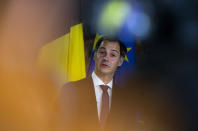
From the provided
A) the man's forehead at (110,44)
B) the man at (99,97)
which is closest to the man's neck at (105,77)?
the man at (99,97)

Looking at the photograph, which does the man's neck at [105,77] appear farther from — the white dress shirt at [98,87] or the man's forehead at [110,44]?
the man's forehead at [110,44]

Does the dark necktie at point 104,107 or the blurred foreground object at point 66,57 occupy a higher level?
the blurred foreground object at point 66,57

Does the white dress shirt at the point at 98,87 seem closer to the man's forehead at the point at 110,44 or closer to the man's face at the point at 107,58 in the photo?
the man's face at the point at 107,58

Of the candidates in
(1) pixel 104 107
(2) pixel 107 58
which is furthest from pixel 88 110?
(2) pixel 107 58

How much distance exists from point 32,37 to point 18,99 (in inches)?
14.8

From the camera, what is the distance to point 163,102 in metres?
1.26

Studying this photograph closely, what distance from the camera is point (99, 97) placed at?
1238mm

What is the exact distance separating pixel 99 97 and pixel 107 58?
0.23 m

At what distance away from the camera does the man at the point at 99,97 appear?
3.96 ft

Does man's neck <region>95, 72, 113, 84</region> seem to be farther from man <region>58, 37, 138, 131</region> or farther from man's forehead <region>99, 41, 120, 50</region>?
man's forehead <region>99, 41, 120, 50</region>

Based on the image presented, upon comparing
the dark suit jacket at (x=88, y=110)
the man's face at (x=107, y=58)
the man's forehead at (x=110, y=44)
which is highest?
the man's forehead at (x=110, y=44)

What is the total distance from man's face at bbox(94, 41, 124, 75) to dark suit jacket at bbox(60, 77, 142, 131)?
9cm

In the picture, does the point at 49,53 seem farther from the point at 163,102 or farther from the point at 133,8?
the point at 163,102

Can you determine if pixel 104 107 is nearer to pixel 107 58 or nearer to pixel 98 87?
pixel 98 87
